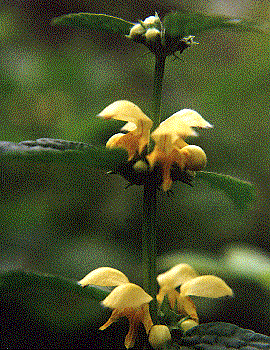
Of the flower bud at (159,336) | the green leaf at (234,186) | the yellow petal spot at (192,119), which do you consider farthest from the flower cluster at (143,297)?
the yellow petal spot at (192,119)

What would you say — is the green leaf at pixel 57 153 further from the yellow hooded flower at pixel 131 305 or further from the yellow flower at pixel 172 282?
the yellow flower at pixel 172 282

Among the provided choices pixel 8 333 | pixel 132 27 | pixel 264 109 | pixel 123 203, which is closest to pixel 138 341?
pixel 8 333

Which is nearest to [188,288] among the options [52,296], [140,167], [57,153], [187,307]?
[187,307]

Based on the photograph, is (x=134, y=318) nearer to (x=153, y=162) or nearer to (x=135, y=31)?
(x=153, y=162)

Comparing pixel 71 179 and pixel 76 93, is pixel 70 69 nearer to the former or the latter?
pixel 76 93

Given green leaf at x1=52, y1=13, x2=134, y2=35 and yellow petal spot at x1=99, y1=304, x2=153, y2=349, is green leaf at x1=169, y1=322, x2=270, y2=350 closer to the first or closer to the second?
yellow petal spot at x1=99, y1=304, x2=153, y2=349

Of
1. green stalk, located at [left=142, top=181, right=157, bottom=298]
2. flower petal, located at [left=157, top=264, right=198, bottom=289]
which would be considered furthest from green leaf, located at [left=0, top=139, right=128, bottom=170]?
flower petal, located at [left=157, top=264, right=198, bottom=289]

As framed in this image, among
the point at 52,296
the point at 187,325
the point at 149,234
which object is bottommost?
the point at 52,296
